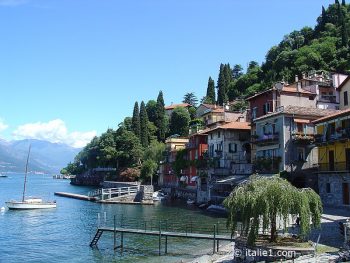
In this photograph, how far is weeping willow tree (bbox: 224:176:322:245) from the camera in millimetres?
21875

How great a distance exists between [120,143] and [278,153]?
6847cm

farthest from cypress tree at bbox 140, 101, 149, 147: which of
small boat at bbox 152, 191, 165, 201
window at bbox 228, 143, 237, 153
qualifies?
window at bbox 228, 143, 237, 153

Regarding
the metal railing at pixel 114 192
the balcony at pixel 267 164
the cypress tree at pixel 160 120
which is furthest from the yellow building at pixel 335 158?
the cypress tree at pixel 160 120

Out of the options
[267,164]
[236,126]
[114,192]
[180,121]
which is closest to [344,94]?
[267,164]

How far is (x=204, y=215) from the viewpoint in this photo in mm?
54000

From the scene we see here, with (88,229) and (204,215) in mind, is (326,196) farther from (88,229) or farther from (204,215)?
(88,229)

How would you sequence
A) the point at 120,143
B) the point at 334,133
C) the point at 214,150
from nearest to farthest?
the point at 334,133
the point at 214,150
the point at 120,143

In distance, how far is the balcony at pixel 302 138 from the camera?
52156mm

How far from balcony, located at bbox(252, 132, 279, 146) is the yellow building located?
6.91 meters

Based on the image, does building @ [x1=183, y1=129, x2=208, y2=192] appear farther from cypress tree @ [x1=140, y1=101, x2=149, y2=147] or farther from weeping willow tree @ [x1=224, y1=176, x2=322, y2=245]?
weeping willow tree @ [x1=224, y1=176, x2=322, y2=245]

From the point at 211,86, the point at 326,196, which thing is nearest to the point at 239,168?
the point at 326,196

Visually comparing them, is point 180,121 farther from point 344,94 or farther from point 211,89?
point 344,94

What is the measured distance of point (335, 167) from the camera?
44.0 meters

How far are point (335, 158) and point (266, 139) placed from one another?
444 inches
